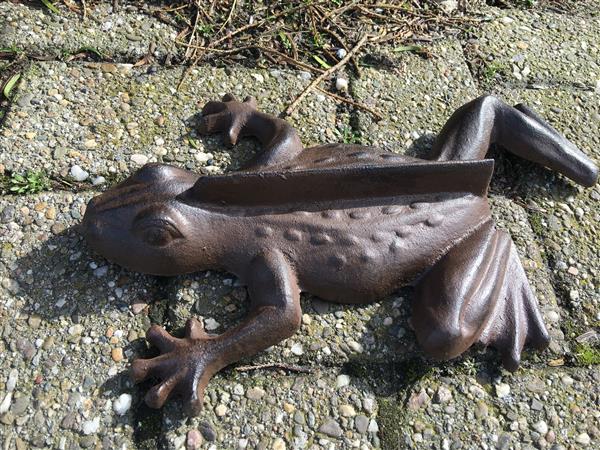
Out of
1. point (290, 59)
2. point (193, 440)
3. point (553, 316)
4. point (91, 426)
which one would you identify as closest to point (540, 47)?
point (290, 59)

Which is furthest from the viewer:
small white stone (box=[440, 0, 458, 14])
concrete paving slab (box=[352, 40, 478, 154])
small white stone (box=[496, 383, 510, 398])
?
small white stone (box=[440, 0, 458, 14])

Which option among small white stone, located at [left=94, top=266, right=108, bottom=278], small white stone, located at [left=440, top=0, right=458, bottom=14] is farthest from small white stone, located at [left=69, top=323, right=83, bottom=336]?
small white stone, located at [left=440, top=0, right=458, bottom=14]

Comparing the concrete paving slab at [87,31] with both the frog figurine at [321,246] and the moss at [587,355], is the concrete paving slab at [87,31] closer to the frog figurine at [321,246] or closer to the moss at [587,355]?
the frog figurine at [321,246]

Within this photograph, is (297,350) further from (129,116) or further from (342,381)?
(129,116)

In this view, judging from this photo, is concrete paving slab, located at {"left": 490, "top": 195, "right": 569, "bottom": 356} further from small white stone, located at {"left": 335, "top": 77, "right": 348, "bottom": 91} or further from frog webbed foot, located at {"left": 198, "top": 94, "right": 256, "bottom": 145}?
frog webbed foot, located at {"left": 198, "top": 94, "right": 256, "bottom": 145}

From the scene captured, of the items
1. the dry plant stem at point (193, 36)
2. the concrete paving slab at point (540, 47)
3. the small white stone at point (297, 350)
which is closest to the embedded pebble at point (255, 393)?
the small white stone at point (297, 350)
